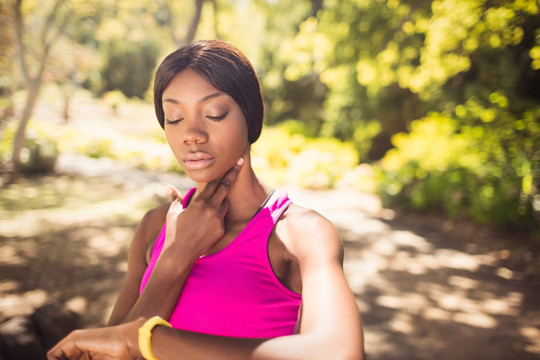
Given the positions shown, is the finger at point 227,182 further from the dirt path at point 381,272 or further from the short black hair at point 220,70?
the dirt path at point 381,272

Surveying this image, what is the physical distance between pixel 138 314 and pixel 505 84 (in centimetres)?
945

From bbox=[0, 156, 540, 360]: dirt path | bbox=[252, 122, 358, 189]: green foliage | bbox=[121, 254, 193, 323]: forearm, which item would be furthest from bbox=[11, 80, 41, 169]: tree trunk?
bbox=[121, 254, 193, 323]: forearm

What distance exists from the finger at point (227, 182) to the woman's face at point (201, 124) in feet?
0.17

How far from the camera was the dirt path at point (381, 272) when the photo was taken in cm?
378

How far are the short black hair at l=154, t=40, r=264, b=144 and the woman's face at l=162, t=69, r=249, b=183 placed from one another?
2 cm

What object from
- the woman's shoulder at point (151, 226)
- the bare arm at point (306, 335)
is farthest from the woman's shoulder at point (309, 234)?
the woman's shoulder at point (151, 226)

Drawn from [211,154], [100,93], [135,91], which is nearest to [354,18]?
[211,154]

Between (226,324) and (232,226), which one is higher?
(232,226)

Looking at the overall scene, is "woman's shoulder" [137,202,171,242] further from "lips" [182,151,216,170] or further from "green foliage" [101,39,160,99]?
"green foliage" [101,39,160,99]

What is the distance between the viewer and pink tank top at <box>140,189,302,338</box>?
1.18 metres

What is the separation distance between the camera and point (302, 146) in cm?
1398

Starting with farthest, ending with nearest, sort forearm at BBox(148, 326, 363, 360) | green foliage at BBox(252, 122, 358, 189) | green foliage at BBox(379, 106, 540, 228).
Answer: green foliage at BBox(252, 122, 358, 189) < green foliage at BBox(379, 106, 540, 228) < forearm at BBox(148, 326, 363, 360)

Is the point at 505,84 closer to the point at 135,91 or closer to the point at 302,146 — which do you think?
the point at 302,146

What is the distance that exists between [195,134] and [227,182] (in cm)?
23
